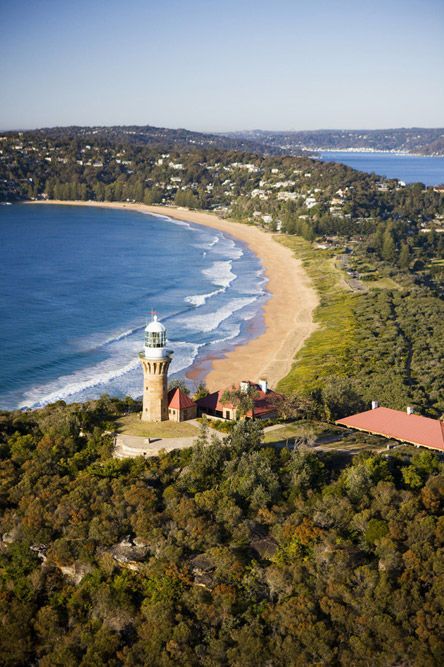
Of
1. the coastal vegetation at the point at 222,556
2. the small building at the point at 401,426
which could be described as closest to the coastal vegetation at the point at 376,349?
the small building at the point at 401,426

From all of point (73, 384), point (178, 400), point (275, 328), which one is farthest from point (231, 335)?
point (178, 400)

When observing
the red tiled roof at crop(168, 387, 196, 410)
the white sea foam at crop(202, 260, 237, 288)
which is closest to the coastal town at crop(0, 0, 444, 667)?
the red tiled roof at crop(168, 387, 196, 410)

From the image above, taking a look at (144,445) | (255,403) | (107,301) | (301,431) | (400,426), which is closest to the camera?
(144,445)

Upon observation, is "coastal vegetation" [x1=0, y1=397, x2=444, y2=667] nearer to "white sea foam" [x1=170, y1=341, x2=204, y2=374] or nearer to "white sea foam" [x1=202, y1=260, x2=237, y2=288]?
"white sea foam" [x1=170, y1=341, x2=204, y2=374]

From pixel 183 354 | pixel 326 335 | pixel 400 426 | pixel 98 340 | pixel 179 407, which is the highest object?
pixel 179 407

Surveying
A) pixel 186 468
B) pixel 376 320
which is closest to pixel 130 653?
pixel 186 468

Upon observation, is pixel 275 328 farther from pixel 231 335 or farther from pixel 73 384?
pixel 73 384

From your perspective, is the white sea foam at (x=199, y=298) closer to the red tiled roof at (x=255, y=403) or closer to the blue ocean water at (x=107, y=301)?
the blue ocean water at (x=107, y=301)
